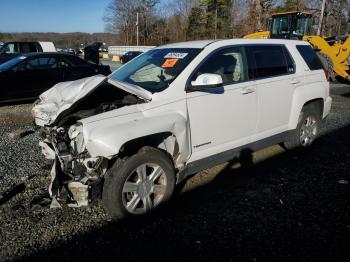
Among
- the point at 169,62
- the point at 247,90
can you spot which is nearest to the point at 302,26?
the point at 247,90

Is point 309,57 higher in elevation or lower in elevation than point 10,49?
higher

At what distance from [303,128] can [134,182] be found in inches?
130

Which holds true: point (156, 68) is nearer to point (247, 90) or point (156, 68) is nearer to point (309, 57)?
point (247, 90)

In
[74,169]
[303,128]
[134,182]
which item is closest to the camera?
[74,169]

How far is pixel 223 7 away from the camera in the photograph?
58312mm

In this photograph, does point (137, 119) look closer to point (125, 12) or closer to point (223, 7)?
point (223, 7)

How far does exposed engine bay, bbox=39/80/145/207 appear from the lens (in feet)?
10.3

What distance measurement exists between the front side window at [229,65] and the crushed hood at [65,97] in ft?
2.81

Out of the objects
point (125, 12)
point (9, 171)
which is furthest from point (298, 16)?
point (125, 12)

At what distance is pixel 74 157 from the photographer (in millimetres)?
3221

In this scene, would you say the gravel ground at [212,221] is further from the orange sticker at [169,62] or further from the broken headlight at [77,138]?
the orange sticker at [169,62]

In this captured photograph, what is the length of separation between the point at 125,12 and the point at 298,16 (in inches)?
2662

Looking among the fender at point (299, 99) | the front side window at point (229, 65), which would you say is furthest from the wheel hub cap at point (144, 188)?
the fender at point (299, 99)

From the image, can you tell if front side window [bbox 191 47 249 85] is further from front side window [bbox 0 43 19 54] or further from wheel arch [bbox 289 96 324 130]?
front side window [bbox 0 43 19 54]
